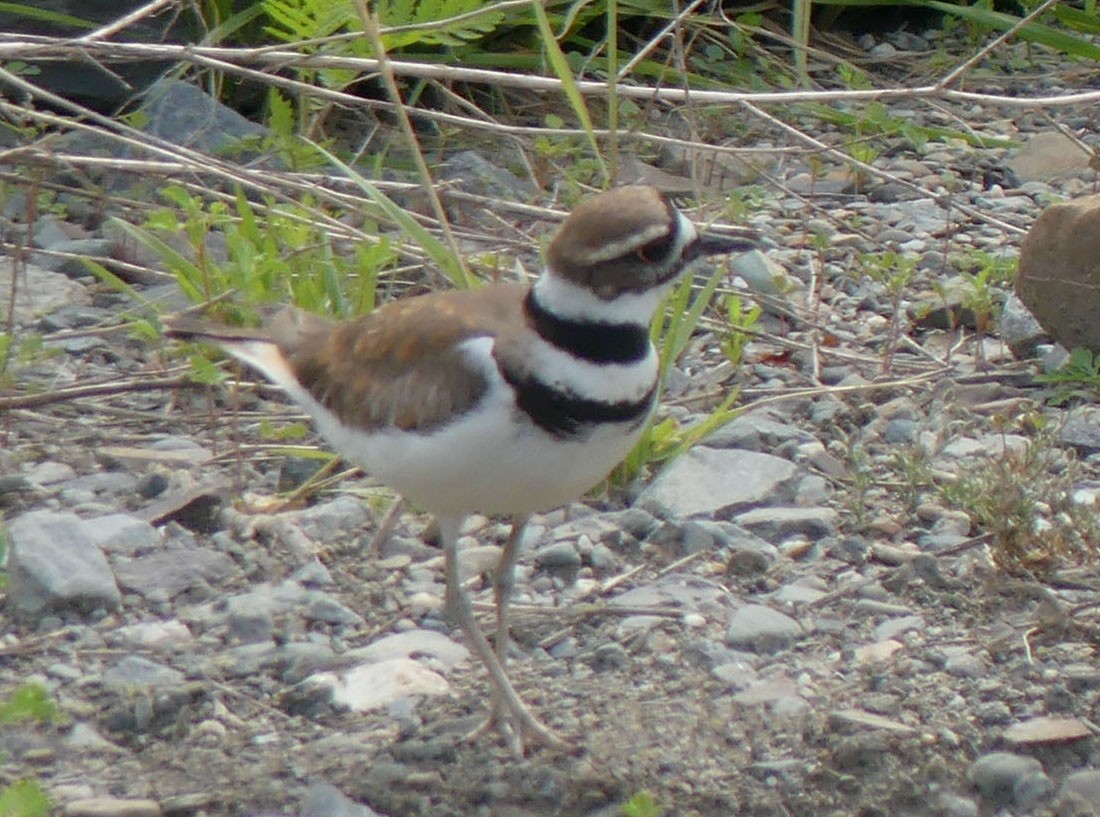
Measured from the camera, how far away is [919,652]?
3369 millimetres

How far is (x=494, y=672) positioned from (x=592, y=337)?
2.16 feet

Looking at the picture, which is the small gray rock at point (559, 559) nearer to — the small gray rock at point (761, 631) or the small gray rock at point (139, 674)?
the small gray rock at point (761, 631)

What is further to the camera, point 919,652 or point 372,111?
point 372,111

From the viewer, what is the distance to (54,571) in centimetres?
351

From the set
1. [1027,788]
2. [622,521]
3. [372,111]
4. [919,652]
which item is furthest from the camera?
[372,111]

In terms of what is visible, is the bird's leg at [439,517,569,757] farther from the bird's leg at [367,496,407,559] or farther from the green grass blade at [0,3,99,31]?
the green grass blade at [0,3,99,31]

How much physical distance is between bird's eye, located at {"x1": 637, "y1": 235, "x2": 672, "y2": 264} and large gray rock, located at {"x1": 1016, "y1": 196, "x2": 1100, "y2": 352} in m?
1.88

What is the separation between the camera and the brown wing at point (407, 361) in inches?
119

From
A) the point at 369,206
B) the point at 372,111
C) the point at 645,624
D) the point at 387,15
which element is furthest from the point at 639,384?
the point at 372,111

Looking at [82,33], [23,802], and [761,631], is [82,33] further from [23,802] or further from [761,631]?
[23,802]

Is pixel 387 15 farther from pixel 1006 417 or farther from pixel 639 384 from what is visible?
pixel 639 384

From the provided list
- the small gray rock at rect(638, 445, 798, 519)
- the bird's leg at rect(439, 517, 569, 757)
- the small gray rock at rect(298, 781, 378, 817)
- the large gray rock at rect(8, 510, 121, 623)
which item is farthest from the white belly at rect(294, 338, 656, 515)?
the small gray rock at rect(638, 445, 798, 519)

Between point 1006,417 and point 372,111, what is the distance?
9.09 ft

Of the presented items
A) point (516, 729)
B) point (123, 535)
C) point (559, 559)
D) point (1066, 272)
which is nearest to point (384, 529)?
point (559, 559)
